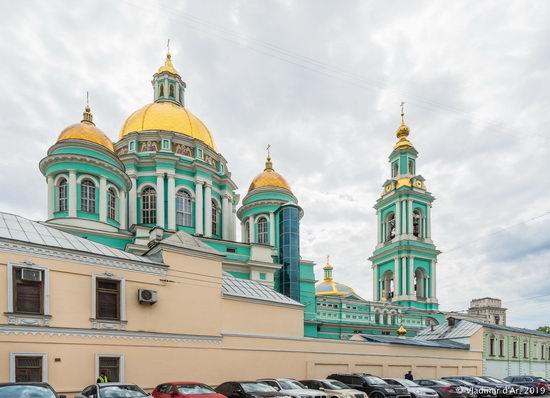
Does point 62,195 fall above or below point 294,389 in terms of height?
above

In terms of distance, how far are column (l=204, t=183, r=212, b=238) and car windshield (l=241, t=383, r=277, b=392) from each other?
24.8 m

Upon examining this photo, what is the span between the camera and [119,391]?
11812 millimetres

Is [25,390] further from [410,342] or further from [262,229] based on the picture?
[262,229]

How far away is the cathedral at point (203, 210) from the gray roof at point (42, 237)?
27.5 feet

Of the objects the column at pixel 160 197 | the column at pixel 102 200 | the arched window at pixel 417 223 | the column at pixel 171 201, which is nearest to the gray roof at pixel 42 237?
the column at pixel 102 200

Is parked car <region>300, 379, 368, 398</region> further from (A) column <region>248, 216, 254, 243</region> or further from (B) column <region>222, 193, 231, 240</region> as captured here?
(A) column <region>248, 216, 254, 243</region>

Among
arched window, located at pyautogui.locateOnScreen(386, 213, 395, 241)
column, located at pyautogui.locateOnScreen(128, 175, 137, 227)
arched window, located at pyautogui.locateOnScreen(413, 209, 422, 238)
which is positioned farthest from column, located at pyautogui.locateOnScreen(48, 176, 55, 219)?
arched window, located at pyautogui.locateOnScreen(413, 209, 422, 238)

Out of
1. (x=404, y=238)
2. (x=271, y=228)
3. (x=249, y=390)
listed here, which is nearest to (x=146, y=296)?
(x=249, y=390)

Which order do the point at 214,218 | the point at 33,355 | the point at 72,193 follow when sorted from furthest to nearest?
the point at 214,218
the point at 72,193
the point at 33,355

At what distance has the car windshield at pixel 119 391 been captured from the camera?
11.6 metres

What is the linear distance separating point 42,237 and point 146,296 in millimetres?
4122

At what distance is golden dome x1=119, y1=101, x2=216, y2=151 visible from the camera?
40.5 meters

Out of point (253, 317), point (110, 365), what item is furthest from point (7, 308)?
point (253, 317)

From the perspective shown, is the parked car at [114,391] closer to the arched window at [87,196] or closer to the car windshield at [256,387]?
the car windshield at [256,387]
